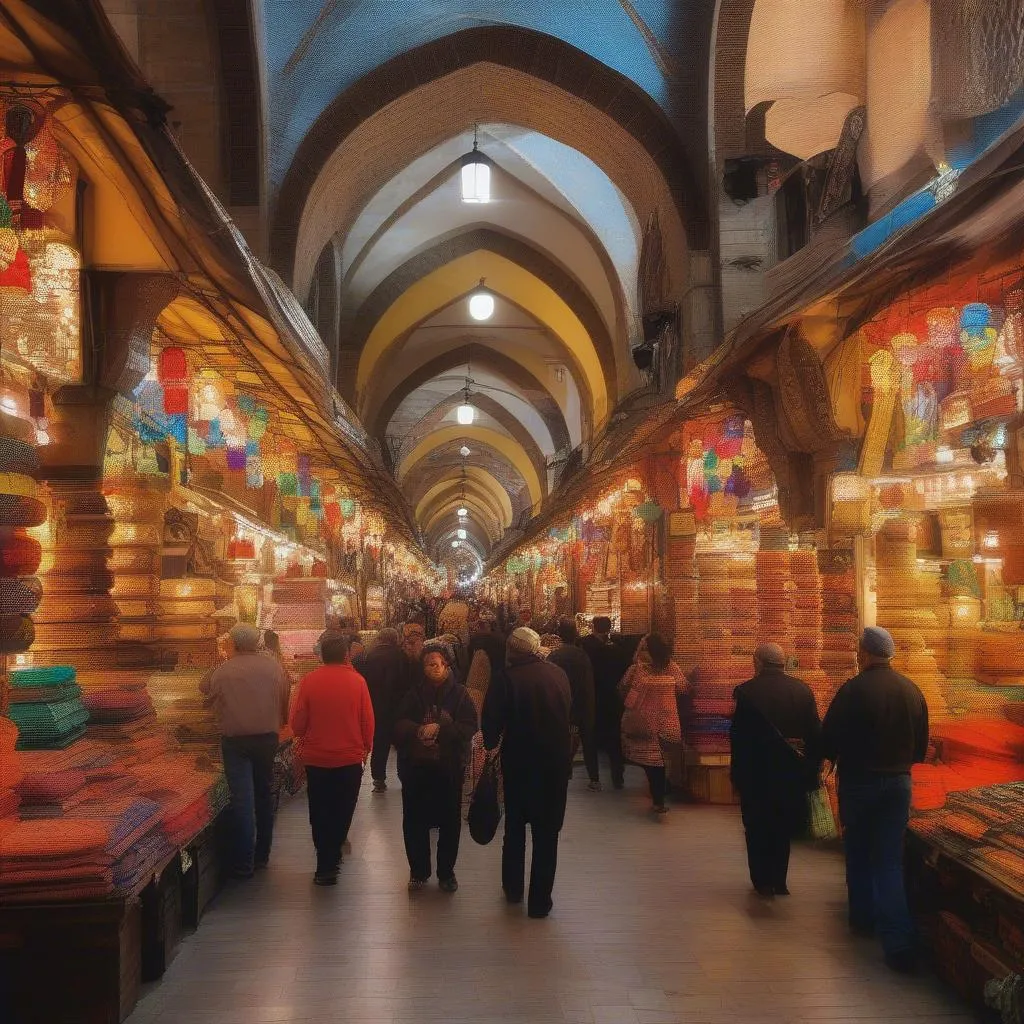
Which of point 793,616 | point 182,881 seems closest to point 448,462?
point 793,616

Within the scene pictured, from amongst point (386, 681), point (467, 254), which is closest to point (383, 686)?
point (386, 681)

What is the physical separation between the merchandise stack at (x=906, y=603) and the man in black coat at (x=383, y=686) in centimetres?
358

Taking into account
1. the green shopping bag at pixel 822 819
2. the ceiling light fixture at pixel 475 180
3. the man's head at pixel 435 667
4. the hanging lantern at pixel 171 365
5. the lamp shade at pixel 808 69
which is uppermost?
the ceiling light fixture at pixel 475 180

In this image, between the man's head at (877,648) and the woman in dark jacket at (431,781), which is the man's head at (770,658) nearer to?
the man's head at (877,648)

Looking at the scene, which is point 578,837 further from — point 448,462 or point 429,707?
point 448,462

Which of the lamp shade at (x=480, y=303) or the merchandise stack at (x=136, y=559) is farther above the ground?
the lamp shade at (x=480, y=303)

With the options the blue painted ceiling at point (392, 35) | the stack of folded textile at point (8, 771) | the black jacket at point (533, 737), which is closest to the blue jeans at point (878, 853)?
the black jacket at point (533, 737)

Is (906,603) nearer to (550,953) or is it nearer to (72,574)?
(550,953)

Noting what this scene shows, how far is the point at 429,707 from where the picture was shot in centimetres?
547

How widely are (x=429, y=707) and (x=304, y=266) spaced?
737cm

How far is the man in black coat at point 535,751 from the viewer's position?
4.91 m

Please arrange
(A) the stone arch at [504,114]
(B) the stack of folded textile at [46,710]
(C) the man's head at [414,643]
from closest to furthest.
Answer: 1. (B) the stack of folded textile at [46,710]
2. (C) the man's head at [414,643]
3. (A) the stone arch at [504,114]

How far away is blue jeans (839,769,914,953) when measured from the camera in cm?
411

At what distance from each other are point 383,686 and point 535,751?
131 inches
